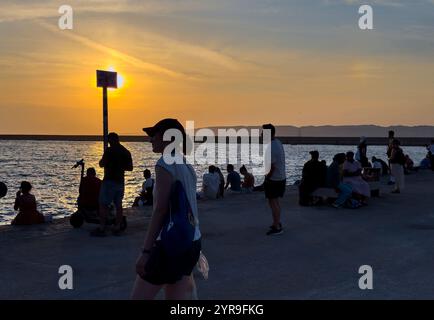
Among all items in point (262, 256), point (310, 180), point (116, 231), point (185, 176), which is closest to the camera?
point (185, 176)

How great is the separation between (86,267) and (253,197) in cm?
877

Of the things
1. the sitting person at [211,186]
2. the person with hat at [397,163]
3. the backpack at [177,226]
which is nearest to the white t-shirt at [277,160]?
the backpack at [177,226]

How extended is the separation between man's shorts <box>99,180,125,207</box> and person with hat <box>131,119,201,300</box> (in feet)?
17.0

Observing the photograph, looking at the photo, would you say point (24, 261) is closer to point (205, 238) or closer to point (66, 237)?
point (66, 237)

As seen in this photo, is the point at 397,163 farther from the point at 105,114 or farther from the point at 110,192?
the point at 110,192

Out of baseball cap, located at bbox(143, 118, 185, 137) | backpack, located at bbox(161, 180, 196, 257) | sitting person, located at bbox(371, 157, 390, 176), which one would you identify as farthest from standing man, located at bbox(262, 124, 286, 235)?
sitting person, located at bbox(371, 157, 390, 176)

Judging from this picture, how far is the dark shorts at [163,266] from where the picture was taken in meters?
3.75

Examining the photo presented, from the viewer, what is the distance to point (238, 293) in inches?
228

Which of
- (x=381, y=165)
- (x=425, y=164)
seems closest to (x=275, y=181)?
(x=381, y=165)

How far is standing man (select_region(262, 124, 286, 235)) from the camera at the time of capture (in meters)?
9.27

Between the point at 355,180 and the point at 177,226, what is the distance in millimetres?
9974

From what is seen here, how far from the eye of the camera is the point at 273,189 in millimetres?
9273

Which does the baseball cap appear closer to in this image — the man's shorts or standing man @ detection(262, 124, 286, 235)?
the man's shorts

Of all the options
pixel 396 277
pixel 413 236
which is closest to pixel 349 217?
pixel 413 236
